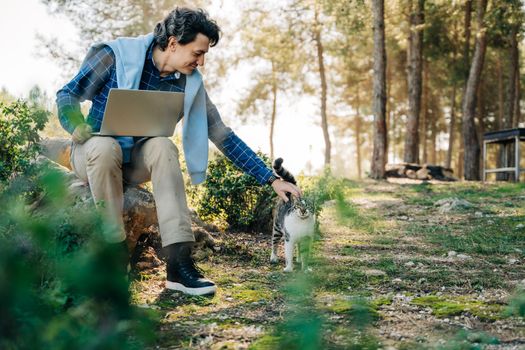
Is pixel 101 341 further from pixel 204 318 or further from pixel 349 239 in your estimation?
pixel 349 239

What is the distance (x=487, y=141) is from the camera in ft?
52.2

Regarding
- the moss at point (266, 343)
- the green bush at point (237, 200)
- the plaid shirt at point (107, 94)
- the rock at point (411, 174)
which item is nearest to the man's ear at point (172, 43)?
the plaid shirt at point (107, 94)

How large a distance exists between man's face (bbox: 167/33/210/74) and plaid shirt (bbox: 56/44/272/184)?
0.16 metres

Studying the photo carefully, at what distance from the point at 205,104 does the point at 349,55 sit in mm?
23036

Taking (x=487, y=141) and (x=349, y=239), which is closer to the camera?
(x=349, y=239)

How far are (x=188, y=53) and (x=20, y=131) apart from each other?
5.15 feet

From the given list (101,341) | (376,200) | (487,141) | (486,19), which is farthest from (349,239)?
(486,19)

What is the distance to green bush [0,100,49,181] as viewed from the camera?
170 inches

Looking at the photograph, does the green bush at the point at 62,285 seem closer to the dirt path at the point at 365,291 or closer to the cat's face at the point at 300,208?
the dirt path at the point at 365,291

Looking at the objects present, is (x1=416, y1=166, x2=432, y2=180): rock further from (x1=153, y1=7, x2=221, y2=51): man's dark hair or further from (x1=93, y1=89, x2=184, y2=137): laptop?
(x1=93, y1=89, x2=184, y2=137): laptop

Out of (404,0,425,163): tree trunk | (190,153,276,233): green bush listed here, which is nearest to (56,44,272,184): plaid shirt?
(190,153,276,233): green bush

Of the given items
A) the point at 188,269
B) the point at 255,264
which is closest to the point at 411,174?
the point at 255,264

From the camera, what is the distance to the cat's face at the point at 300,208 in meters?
4.35

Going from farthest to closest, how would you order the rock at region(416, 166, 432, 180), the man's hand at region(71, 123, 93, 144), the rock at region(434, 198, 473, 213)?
the rock at region(416, 166, 432, 180), the rock at region(434, 198, 473, 213), the man's hand at region(71, 123, 93, 144)
